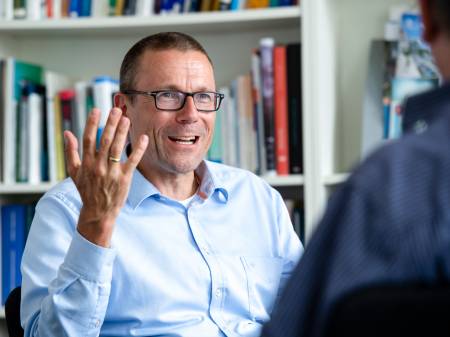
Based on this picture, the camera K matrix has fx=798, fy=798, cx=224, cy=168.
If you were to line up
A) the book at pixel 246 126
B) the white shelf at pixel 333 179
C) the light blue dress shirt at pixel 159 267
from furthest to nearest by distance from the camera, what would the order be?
the book at pixel 246 126 < the white shelf at pixel 333 179 < the light blue dress shirt at pixel 159 267

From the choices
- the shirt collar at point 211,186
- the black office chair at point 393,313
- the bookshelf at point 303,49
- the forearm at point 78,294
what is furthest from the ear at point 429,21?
the bookshelf at point 303,49

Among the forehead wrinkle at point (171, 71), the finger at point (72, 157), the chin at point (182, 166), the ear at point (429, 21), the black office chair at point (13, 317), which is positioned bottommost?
the black office chair at point (13, 317)

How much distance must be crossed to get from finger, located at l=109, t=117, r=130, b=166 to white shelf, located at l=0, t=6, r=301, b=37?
1115 mm

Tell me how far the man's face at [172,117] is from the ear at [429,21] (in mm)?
1120

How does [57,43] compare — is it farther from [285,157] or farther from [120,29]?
[285,157]

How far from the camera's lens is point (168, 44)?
1937 millimetres

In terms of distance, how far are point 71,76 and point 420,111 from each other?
218cm

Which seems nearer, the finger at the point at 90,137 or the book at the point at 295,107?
the finger at the point at 90,137

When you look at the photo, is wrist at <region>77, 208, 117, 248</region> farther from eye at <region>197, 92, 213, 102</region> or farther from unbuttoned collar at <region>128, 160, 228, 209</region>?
eye at <region>197, 92, 213, 102</region>

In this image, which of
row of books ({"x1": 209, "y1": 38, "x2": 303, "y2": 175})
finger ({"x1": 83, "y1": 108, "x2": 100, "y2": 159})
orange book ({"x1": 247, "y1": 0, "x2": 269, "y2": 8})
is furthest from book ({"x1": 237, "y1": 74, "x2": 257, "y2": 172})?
finger ({"x1": 83, "y1": 108, "x2": 100, "y2": 159})

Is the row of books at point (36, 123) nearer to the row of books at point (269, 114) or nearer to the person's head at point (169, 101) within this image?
the row of books at point (269, 114)

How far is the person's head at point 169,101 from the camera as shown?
1.87 metres

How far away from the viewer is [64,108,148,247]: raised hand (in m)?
1.40

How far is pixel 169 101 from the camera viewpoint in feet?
6.26
